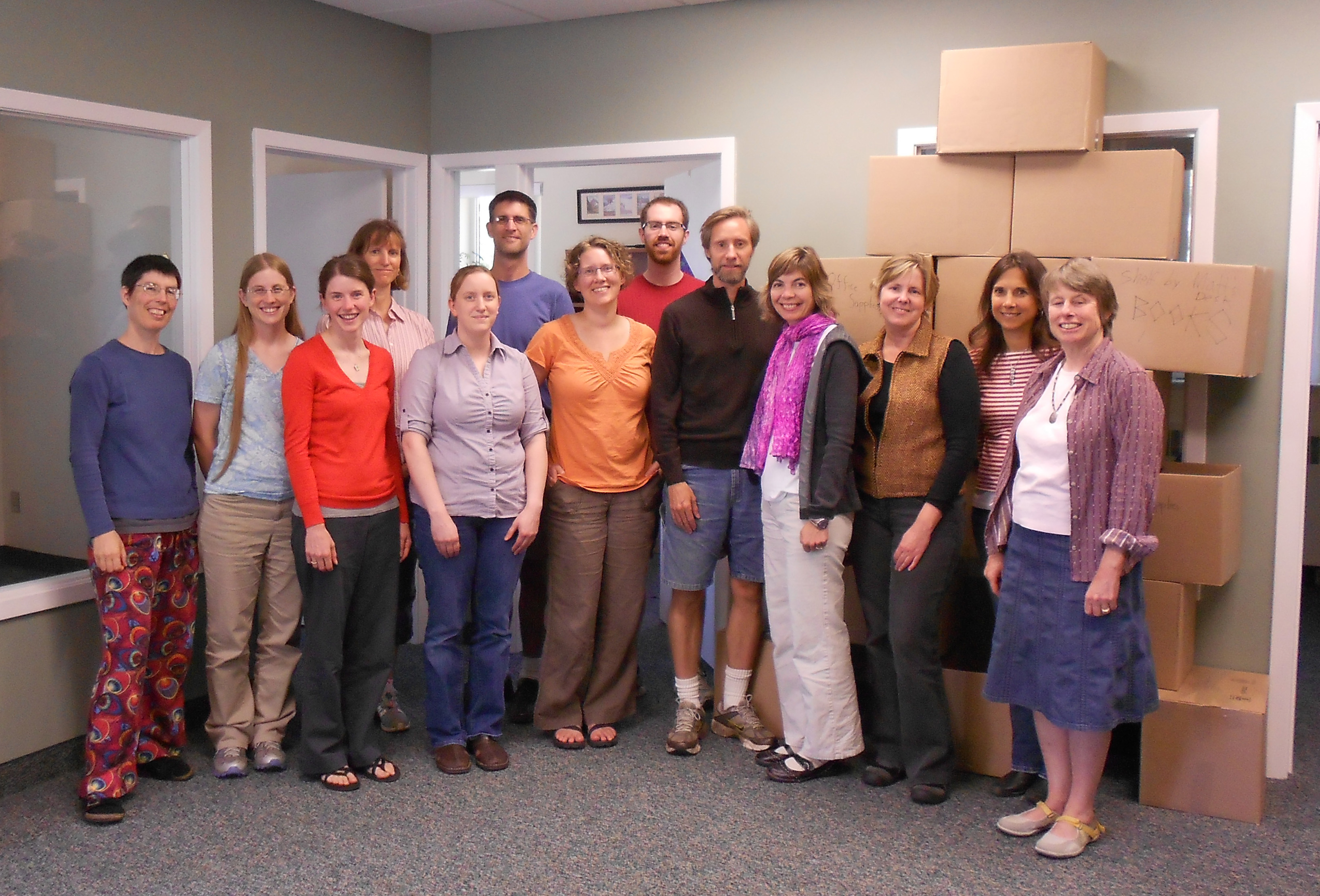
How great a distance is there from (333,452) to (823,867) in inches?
61.6

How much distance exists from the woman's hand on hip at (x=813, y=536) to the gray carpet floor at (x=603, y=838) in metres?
0.67

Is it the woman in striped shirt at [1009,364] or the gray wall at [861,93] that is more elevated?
the gray wall at [861,93]

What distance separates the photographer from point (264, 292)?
2.91 m

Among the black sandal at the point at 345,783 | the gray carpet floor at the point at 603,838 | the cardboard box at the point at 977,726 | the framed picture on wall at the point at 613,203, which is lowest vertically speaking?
the gray carpet floor at the point at 603,838

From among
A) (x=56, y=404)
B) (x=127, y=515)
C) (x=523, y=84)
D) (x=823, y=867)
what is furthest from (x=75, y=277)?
(x=823, y=867)

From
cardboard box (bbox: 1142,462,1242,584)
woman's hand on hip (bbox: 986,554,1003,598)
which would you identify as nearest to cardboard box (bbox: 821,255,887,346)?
woman's hand on hip (bbox: 986,554,1003,598)

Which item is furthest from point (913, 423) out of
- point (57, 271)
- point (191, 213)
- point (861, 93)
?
point (57, 271)

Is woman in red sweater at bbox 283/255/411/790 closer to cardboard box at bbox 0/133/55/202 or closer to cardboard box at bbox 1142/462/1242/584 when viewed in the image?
cardboard box at bbox 0/133/55/202

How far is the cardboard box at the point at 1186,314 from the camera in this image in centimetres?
279

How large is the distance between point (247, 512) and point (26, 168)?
1376mm

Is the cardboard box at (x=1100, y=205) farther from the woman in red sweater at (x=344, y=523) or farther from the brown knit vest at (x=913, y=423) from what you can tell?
the woman in red sweater at (x=344, y=523)

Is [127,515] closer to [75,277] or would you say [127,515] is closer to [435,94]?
[75,277]

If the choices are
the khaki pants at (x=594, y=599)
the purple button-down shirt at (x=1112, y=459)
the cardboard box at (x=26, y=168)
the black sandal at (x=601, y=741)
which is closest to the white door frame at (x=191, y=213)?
the cardboard box at (x=26, y=168)

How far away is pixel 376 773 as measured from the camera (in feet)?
9.73
